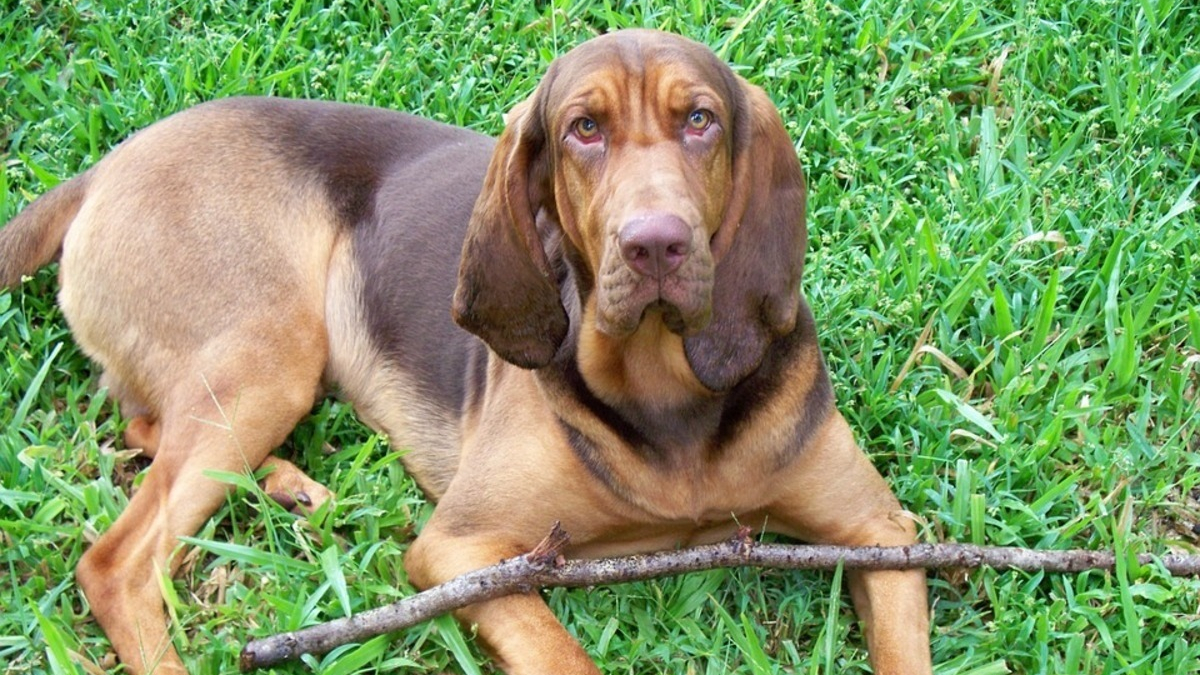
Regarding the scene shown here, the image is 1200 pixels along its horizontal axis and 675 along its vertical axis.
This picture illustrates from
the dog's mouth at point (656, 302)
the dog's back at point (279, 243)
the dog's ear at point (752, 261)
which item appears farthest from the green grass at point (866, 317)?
the dog's mouth at point (656, 302)

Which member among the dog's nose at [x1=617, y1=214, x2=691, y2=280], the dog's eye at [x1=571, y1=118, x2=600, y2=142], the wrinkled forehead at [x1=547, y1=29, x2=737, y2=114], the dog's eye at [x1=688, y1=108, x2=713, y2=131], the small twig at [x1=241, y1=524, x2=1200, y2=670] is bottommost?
the small twig at [x1=241, y1=524, x2=1200, y2=670]

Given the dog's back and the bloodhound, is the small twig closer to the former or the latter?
the bloodhound

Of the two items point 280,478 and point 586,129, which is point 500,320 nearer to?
point 586,129

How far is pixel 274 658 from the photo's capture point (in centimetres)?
444

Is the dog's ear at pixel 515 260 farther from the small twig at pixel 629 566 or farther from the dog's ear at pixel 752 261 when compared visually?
the small twig at pixel 629 566

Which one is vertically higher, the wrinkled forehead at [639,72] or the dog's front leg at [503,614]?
the wrinkled forehead at [639,72]

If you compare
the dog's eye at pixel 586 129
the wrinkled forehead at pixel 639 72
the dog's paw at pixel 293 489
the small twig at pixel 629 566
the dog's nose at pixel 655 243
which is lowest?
the dog's paw at pixel 293 489

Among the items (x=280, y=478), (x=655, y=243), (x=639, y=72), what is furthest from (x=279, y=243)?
(x=655, y=243)

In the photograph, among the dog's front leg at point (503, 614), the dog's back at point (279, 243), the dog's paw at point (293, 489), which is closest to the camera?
the dog's front leg at point (503, 614)

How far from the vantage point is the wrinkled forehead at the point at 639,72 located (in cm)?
428

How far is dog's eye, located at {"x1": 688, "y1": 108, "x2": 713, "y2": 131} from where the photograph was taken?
4.29m

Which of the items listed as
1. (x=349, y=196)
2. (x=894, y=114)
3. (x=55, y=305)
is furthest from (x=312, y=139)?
(x=894, y=114)

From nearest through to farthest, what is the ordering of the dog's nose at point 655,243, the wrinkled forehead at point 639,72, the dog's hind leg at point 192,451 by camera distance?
the dog's nose at point 655,243
the wrinkled forehead at point 639,72
the dog's hind leg at point 192,451

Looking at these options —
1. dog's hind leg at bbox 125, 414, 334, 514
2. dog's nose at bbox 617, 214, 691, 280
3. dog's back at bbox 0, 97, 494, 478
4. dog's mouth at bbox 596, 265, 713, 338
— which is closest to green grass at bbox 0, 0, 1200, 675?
dog's hind leg at bbox 125, 414, 334, 514
